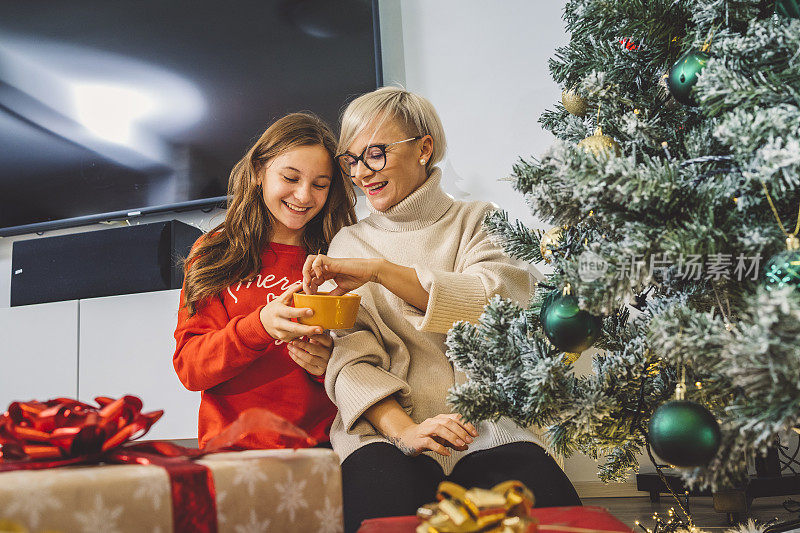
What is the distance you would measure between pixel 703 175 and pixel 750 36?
0.44ft

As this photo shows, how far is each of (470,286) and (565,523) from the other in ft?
1.57

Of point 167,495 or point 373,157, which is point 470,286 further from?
point 167,495

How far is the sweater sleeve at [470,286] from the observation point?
0.93m

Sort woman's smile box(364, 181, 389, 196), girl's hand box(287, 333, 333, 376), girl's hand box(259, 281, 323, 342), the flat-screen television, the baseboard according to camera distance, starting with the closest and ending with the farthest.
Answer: girl's hand box(259, 281, 323, 342) → girl's hand box(287, 333, 333, 376) → woman's smile box(364, 181, 389, 196) → the baseboard → the flat-screen television

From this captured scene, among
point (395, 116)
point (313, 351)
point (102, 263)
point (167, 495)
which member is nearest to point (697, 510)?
point (313, 351)

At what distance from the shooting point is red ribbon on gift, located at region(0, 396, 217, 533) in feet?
1.57

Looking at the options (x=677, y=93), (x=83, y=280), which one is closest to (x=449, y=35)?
(x=83, y=280)

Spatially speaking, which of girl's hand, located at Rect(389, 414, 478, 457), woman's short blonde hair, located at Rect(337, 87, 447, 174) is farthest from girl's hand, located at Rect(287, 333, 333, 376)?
woman's short blonde hair, located at Rect(337, 87, 447, 174)

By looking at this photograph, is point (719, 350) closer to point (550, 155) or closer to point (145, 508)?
point (550, 155)

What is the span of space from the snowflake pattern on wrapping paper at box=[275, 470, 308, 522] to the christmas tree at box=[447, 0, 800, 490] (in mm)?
191

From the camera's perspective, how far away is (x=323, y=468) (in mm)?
545

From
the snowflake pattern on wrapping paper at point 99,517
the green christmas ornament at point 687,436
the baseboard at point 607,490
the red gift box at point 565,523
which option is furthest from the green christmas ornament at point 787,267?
the baseboard at point 607,490

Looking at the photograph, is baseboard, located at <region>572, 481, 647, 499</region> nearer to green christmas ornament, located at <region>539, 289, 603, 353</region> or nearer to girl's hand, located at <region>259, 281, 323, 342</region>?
girl's hand, located at <region>259, 281, 323, 342</region>

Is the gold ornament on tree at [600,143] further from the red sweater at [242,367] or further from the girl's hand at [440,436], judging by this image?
the red sweater at [242,367]
